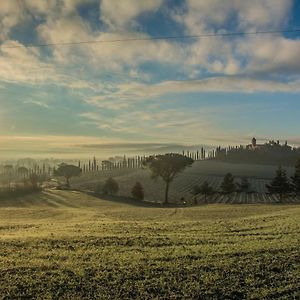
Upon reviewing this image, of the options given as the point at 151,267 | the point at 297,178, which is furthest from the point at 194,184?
the point at 151,267

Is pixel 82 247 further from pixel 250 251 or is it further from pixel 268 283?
pixel 268 283

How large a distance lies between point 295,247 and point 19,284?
11286 millimetres

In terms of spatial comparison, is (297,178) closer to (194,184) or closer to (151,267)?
(194,184)

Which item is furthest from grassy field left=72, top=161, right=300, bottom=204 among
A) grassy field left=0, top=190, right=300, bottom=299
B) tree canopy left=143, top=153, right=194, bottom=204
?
grassy field left=0, top=190, right=300, bottom=299

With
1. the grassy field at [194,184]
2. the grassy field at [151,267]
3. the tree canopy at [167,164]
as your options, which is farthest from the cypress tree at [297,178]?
the grassy field at [151,267]

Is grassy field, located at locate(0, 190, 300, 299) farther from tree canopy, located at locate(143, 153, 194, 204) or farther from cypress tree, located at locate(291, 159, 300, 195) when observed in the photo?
tree canopy, located at locate(143, 153, 194, 204)

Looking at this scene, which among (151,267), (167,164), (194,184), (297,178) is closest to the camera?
(151,267)

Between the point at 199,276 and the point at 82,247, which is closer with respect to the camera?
the point at 199,276

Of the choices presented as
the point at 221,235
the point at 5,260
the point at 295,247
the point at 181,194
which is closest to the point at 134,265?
the point at 5,260

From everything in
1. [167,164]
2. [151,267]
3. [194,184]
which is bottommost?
[194,184]

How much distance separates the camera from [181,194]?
127m

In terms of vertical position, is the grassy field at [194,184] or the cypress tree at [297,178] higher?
the cypress tree at [297,178]

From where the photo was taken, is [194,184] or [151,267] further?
[194,184]

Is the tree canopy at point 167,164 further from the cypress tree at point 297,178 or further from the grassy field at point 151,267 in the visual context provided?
the grassy field at point 151,267
